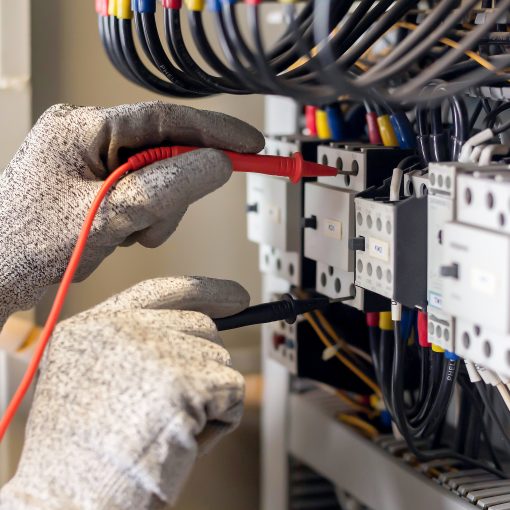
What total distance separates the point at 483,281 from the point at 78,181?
15.9 inches

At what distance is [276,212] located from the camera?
1129 mm

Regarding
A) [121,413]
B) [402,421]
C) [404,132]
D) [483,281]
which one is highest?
[404,132]

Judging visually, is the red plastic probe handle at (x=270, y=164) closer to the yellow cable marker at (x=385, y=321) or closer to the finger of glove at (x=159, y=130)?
the finger of glove at (x=159, y=130)

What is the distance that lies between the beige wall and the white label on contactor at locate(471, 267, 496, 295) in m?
0.98

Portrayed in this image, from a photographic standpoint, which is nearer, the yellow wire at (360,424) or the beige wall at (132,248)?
the yellow wire at (360,424)

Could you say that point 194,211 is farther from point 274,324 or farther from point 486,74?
point 486,74

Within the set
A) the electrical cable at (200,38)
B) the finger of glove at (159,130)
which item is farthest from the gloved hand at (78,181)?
the electrical cable at (200,38)

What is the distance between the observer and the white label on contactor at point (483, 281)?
0.69 m

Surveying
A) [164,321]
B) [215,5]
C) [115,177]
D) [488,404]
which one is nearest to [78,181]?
[115,177]

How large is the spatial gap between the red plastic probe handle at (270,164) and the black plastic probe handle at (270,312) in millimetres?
133

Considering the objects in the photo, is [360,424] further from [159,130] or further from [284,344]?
[159,130]

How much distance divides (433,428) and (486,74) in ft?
1.53

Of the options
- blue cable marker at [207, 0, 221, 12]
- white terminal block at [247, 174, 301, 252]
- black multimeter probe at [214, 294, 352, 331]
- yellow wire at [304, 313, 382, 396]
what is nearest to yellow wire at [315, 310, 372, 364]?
yellow wire at [304, 313, 382, 396]

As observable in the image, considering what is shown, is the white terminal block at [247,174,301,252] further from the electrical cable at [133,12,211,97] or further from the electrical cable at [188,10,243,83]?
the electrical cable at [188,10,243,83]
